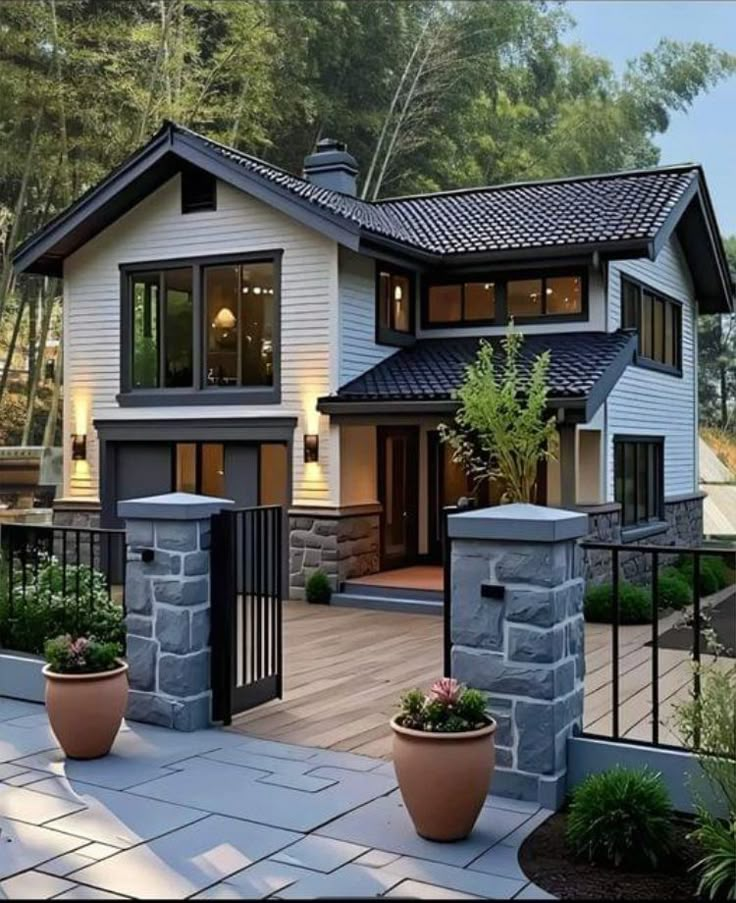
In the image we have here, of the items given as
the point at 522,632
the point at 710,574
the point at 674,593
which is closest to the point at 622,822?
the point at 522,632

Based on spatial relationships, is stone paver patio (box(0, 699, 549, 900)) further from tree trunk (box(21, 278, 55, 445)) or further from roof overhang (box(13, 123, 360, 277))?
tree trunk (box(21, 278, 55, 445))

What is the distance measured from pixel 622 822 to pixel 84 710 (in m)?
2.81

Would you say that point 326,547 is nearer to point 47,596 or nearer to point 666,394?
point 47,596

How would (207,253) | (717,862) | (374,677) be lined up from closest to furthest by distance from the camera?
(717,862), (374,677), (207,253)

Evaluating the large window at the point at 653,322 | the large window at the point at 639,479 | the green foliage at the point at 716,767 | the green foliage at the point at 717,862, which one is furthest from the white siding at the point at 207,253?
the green foliage at the point at 717,862

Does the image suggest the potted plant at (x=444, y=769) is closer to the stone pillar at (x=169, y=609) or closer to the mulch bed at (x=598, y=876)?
the mulch bed at (x=598, y=876)

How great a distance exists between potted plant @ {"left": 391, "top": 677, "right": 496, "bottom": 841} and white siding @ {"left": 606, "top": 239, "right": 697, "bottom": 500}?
837 centimetres

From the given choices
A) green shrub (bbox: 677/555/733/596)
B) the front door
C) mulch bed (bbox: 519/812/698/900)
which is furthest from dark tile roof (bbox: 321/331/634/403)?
mulch bed (bbox: 519/812/698/900)

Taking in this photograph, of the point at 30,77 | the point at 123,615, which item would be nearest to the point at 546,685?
the point at 123,615

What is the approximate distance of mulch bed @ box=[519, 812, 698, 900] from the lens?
3623 millimetres

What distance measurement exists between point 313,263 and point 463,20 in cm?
1496

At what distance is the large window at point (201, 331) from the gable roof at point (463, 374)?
4.11 ft

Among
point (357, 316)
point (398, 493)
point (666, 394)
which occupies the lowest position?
point (398, 493)

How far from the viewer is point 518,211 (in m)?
13.7
